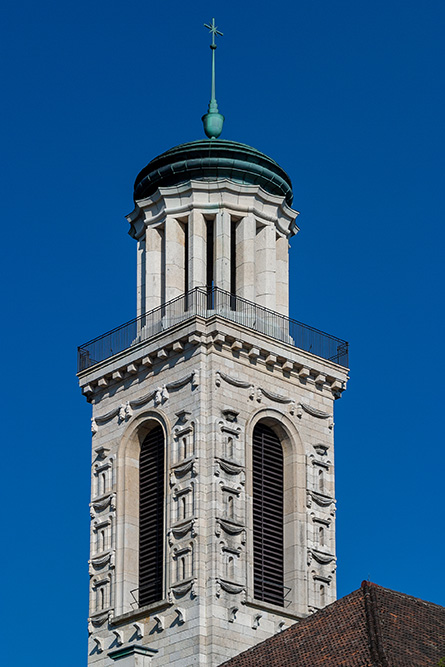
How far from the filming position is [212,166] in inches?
2542

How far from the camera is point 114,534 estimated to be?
6081 centimetres

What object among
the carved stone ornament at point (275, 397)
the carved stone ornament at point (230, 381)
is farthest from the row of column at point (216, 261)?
the carved stone ornament at point (230, 381)

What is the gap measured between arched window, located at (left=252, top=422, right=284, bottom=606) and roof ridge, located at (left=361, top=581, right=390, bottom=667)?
30.0 ft

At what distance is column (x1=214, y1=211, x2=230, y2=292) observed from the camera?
6322 cm

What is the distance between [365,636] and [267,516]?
12838 millimetres

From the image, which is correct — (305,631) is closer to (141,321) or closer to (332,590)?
(332,590)

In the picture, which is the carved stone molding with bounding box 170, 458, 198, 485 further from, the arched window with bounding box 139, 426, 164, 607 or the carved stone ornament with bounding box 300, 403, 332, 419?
the carved stone ornament with bounding box 300, 403, 332, 419

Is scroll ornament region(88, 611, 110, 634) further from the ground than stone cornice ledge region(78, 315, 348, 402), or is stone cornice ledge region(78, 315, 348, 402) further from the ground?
stone cornice ledge region(78, 315, 348, 402)

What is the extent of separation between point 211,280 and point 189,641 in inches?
561

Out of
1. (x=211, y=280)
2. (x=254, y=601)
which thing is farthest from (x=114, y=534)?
(x=211, y=280)

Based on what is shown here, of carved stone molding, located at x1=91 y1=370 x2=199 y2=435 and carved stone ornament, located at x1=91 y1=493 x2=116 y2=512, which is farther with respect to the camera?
carved stone ornament, located at x1=91 y1=493 x2=116 y2=512

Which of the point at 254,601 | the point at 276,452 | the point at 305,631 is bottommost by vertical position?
the point at 305,631

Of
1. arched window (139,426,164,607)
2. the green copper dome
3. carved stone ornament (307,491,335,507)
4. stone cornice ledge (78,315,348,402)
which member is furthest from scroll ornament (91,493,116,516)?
the green copper dome

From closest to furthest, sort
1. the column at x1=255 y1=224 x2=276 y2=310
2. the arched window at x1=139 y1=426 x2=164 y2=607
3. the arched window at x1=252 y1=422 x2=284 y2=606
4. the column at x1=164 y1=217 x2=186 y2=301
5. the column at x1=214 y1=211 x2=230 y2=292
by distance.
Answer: the arched window at x1=139 y1=426 x2=164 y2=607 < the arched window at x1=252 y1=422 x2=284 y2=606 < the column at x1=214 y1=211 x2=230 y2=292 < the column at x1=164 y1=217 x2=186 y2=301 < the column at x1=255 y1=224 x2=276 y2=310
